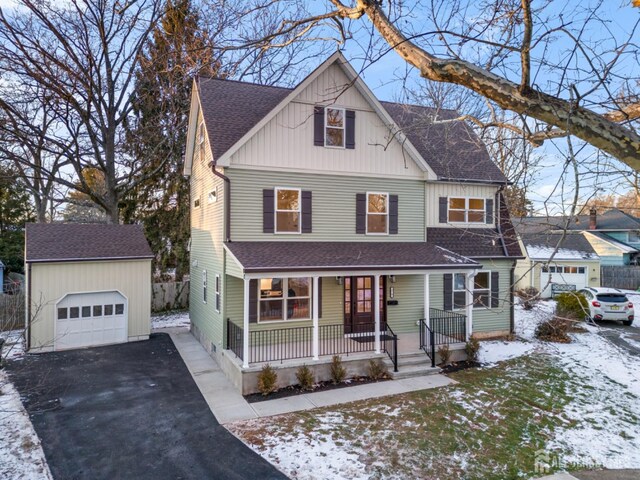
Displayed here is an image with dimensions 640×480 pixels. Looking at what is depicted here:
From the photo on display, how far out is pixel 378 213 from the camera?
1323 cm

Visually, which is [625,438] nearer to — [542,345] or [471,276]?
[471,276]

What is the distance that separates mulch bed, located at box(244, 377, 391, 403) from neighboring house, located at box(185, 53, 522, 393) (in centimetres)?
23

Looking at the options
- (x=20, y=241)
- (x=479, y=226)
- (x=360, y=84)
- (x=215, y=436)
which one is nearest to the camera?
(x=215, y=436)

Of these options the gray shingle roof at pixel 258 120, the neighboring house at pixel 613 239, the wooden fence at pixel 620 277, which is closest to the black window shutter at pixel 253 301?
the gray shingle roof at pixel 258 120

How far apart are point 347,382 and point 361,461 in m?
3.63

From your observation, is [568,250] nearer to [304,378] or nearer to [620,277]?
[620,277]

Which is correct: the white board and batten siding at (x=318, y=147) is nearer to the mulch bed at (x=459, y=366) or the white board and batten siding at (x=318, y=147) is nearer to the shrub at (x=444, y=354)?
the shrub at (x=444, y=354)

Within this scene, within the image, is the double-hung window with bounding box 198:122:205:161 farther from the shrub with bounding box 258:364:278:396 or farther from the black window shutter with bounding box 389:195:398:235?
the shrub with bounding box 258:364:278:396

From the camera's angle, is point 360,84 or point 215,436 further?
point 360,84

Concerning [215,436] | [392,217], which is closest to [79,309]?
[215,436]

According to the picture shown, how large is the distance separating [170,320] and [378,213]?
1167cm

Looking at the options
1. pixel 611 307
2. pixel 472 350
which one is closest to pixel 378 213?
pixel 472 350

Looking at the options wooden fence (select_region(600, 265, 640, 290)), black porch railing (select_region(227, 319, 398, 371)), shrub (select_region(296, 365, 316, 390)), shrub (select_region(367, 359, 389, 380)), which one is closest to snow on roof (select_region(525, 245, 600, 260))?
wooden fence (select_region(600, 265, 640, 290))

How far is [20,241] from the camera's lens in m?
24.9
